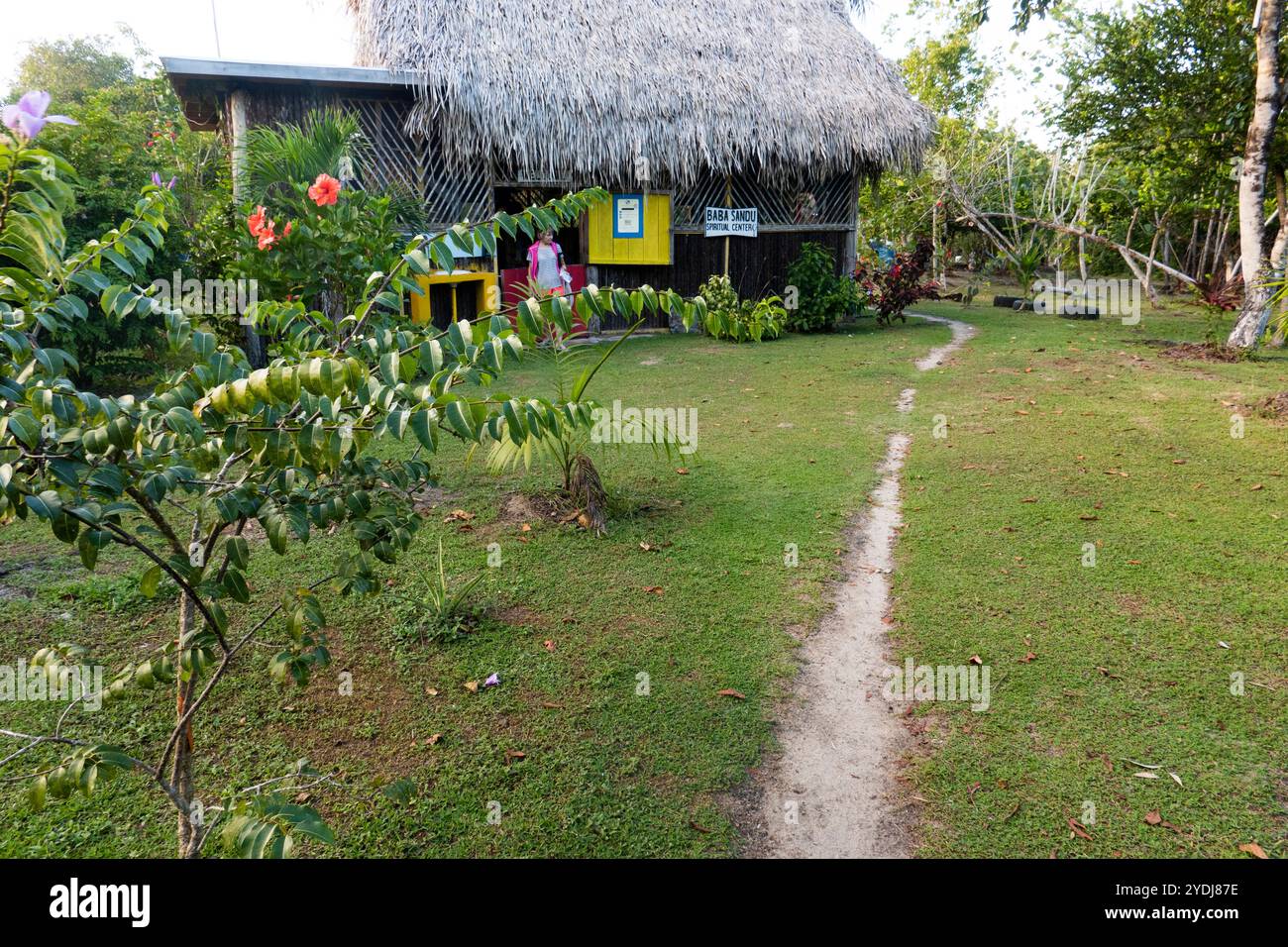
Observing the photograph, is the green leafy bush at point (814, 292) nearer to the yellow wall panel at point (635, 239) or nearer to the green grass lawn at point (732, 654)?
the yellow wall panel at point (635, 239)

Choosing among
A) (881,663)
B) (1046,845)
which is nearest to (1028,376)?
(881,663)

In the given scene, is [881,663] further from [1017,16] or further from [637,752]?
[1017,16]

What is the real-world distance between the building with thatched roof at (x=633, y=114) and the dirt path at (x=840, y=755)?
825 centimetres

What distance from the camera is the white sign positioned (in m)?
12.8

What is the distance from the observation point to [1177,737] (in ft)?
10.5

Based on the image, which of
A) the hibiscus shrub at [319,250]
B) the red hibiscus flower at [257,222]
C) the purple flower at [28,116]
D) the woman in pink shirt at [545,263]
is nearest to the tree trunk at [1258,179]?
the woman in pink shirt at [545,263]

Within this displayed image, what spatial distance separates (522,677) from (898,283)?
440 inches

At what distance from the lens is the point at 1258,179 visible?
9.94 meters

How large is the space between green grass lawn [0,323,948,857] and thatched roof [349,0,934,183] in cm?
622

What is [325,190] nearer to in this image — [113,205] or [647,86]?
[113,205]

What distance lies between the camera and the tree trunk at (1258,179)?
31.0ft

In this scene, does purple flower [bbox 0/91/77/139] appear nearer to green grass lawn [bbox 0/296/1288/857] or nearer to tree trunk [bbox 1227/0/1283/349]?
green grass lawn [bbox 0/296/1288/857]

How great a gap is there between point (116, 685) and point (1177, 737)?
3397 millimetres

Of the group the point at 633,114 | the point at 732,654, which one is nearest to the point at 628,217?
the point at 633,114
